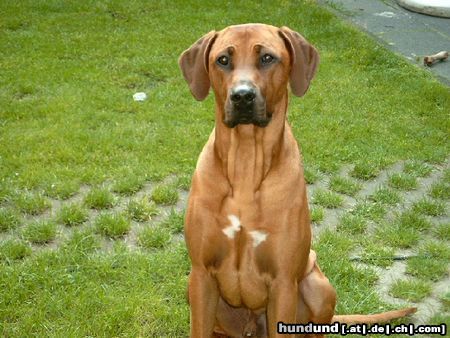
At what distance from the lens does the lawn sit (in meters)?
4.28

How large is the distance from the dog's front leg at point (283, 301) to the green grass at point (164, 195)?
211 centimetres

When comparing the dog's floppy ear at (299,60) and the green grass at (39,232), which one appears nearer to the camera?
the dog's floppy ear at (299,60)

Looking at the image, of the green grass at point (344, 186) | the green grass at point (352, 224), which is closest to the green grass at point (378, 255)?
the green grass at point (352, 224)

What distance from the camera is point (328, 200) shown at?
540 cm

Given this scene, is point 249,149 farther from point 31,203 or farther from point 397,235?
point 31,203

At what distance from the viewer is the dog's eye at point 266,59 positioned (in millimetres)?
3240

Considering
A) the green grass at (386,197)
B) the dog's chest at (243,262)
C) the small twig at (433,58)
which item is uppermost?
the dog's chest at (243,262)

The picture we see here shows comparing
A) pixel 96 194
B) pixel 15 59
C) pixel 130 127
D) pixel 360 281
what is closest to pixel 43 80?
pixel 15 59

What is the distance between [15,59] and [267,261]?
5.97 meters

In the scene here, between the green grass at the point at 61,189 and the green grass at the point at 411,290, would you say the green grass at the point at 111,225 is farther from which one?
the green grass at the point at 411,290

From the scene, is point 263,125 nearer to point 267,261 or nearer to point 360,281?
point 267,261

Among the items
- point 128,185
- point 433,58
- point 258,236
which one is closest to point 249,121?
point 258,236

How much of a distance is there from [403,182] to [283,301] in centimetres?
277

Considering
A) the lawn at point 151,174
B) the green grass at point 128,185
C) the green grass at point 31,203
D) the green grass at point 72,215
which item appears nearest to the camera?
the lawn at point 151,174
